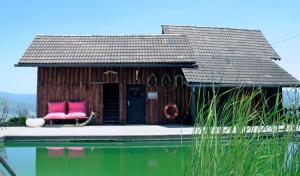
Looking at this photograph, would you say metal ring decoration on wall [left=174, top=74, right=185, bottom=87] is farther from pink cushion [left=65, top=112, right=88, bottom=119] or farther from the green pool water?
the green pool water

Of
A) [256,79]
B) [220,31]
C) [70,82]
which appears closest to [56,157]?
[70,82]

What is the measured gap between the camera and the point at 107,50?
18.1 m

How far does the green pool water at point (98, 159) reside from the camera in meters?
8.52

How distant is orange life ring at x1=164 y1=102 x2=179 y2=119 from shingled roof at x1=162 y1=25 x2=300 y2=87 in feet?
4.67

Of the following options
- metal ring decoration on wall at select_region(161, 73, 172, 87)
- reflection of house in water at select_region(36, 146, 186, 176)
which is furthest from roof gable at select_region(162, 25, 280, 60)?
reflection of house in water at select_region(36, 146, 186, 176)

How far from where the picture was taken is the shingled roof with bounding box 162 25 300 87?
16.9 metres

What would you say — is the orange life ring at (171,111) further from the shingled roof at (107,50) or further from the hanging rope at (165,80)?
the shingled roof at (107,50)

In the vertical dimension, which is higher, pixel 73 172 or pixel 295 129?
pixel 295 129

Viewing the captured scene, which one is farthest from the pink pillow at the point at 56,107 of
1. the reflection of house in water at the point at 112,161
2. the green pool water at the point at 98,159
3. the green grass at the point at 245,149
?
the green grass at the point at 245,149

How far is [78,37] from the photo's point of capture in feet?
63.9

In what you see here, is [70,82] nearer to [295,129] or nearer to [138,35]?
[138,35]

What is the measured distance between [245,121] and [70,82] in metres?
15.3

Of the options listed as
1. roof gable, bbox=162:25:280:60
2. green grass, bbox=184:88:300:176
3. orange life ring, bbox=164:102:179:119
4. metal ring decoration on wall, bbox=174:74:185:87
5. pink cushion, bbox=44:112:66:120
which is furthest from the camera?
roof gable, bbox=162:25:280:60

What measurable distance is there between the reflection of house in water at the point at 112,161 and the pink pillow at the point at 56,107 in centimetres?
539
